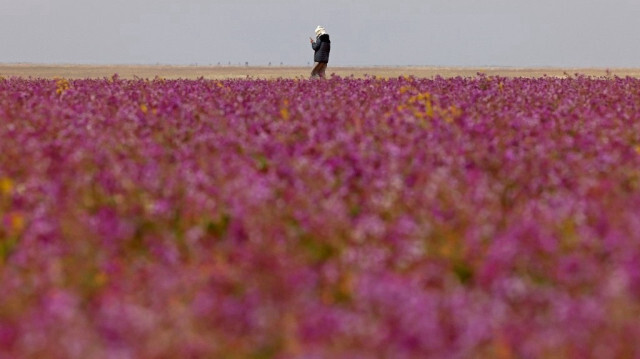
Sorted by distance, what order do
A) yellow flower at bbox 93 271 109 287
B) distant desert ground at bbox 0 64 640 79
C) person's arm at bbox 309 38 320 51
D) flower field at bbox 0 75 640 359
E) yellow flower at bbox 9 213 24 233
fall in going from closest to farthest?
flower field at bbox 0 75 640 359 → yellow flower at bbox 93 271 109 287 → yellow flower at bbox 9 213 24 233 → person's arm at bbox 309 38 320 51 → distant desert ground at bbox 0 64 640 79

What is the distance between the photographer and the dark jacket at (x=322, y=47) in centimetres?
3475

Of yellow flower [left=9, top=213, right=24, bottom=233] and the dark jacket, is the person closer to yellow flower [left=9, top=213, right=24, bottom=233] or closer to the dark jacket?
the dark jacket

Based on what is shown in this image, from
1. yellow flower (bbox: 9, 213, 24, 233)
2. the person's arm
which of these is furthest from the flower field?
the person's arm

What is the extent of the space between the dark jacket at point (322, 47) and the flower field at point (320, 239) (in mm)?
21494

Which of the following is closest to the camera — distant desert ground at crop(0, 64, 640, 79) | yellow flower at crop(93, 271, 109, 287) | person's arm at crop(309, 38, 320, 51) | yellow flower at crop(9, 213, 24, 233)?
yellow flower at crop(93, 271, 109, 287)

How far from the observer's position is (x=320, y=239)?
6.91 metres

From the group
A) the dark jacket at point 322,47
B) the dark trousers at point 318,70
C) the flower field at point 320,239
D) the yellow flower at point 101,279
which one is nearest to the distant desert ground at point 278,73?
the dark trousers at point 318,70

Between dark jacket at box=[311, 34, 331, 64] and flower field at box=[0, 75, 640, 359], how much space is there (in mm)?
21494

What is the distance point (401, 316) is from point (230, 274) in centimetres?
119

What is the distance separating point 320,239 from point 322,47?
28.2 meters

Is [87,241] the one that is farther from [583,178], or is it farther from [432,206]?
[583,178]

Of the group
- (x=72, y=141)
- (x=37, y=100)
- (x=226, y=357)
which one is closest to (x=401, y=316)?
(x=226, y=357)

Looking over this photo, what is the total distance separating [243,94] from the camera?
62.8 feet

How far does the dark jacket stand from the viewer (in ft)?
114
